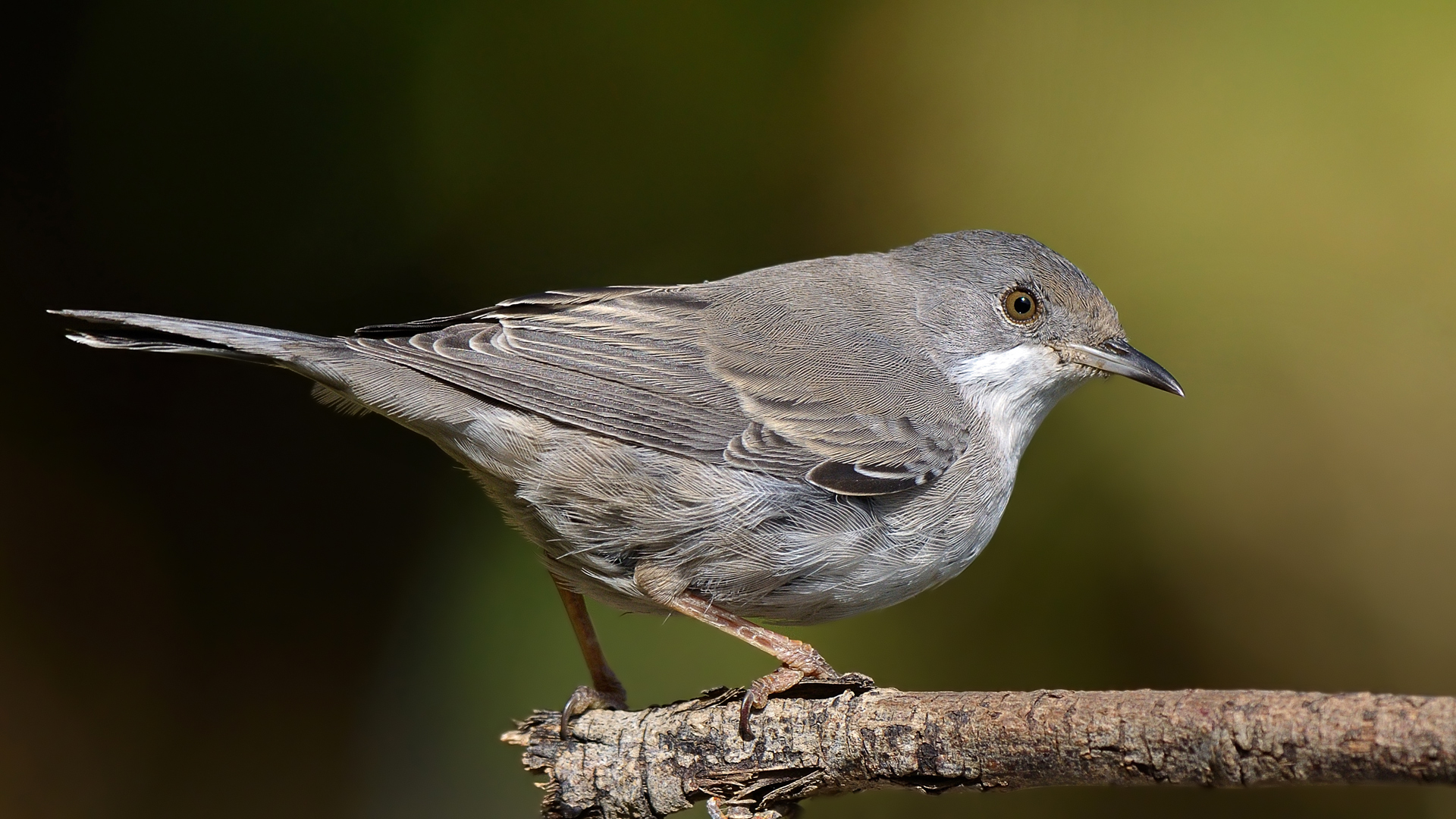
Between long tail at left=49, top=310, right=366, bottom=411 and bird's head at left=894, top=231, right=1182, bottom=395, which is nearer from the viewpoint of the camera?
long tail at left=49, top=310, right=366, bottom=411

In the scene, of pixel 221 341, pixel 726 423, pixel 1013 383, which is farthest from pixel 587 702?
pixel 1013 383

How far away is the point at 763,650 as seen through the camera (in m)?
3.09

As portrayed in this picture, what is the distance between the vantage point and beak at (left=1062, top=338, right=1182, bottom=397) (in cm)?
346

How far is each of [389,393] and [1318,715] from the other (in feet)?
8.53

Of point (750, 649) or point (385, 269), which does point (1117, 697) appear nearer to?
point (750, 649)

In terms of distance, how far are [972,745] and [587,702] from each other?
148 centimetres

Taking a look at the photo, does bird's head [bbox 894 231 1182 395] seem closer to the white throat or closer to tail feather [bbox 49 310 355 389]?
the white throat

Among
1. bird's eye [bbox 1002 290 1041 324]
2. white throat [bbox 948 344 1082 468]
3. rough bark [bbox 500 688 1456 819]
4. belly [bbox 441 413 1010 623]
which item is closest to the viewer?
rough bark [bbox 500 688 1456 819]

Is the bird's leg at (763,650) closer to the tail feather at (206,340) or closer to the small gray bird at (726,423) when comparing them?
the small gray bird at (726,423)

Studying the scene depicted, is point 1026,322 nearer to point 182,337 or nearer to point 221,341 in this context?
point 221,341

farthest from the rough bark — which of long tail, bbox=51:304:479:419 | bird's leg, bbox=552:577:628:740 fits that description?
long tail, bbox=51:304:479:419

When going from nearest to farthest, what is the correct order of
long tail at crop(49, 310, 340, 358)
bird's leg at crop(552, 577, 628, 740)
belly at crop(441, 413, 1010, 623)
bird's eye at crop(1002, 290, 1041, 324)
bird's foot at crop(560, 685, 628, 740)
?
1. long tail at crop(49, 310, 340, 358)
2. belly at crop(441, 413, 1010, 623)
3. bird's foot at crop(560, 685, 628, 740)
4. bird's leg at crop(552, 577, 628, 740)
5. bird's eye at crop(1002, 290, 1041, 324)

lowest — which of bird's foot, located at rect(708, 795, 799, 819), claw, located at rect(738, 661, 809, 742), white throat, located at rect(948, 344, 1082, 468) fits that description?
bird's foot, located at rect(708, 795, 799, 819)

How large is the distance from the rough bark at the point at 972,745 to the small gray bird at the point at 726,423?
0.48 ft
